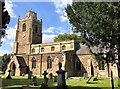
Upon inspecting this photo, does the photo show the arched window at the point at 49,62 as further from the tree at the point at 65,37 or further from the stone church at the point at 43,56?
the tree at the point at 65,37

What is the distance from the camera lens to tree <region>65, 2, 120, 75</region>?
17656 millimetres

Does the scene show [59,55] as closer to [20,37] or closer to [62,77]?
[20,37]

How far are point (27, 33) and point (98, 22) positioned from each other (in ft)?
132

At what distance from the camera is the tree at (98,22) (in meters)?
17.7

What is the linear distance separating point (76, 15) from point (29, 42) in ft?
119

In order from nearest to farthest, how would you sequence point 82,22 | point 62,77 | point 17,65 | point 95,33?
point 62,77 < point 95,33 < point 82,22 < point 17,65

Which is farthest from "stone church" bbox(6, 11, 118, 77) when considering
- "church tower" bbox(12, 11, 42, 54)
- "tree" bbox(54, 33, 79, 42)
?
"tree" bbox(54, 33, 79, 42)

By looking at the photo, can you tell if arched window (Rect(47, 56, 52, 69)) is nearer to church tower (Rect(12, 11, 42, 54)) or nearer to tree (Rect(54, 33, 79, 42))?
church tower (Rect(12, 11, 42, 54))

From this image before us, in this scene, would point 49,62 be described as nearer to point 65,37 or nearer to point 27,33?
point 27,33

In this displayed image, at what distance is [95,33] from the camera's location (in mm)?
18922

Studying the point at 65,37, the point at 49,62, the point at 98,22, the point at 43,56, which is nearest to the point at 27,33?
the point at 43,56

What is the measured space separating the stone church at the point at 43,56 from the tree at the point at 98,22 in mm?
15699

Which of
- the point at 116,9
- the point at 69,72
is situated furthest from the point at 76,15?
the point at 69,72

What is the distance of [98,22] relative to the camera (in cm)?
1820
